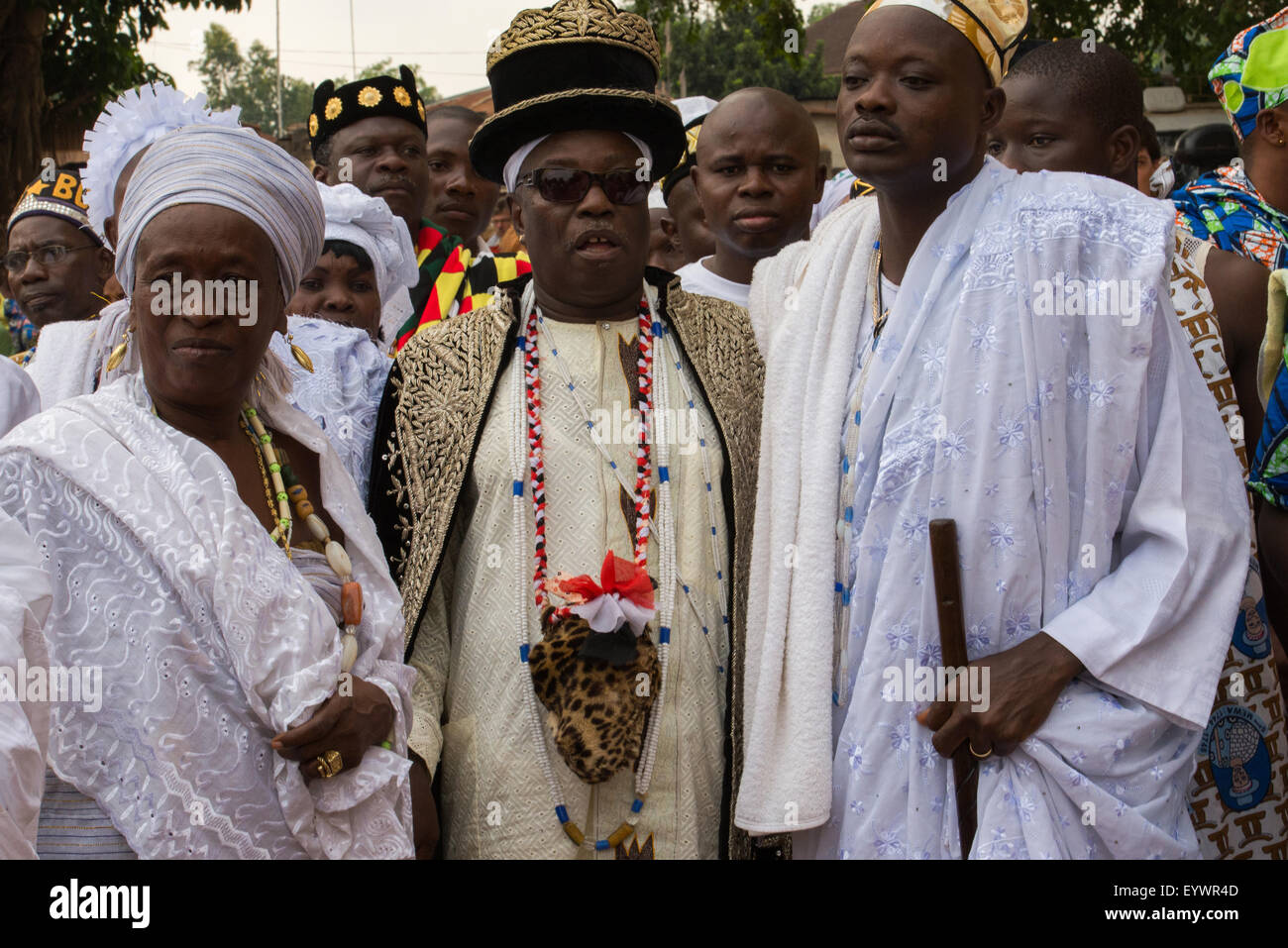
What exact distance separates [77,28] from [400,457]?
12475mm

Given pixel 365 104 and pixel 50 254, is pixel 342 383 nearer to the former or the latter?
pixel 50 254

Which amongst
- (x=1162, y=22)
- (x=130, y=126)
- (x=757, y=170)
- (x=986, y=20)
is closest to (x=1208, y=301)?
(x=986, y=20)

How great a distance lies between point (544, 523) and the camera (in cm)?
330

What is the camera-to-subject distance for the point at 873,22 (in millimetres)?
3107

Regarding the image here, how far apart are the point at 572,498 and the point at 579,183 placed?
794 millimetres

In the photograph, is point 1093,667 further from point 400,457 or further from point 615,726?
point 400,457

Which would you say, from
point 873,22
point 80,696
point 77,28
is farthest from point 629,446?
point 77,28

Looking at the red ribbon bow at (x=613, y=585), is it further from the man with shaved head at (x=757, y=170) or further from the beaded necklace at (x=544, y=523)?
the man with shaved head at (x=757, y=170)

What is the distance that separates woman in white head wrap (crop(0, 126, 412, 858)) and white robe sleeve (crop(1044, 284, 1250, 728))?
1499mm

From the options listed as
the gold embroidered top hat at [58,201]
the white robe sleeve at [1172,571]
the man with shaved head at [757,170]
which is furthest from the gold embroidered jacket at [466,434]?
the gold embroidered top hat at [58,201]

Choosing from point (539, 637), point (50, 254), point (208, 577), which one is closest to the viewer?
point (208, 577)

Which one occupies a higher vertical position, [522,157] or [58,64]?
[58,64]

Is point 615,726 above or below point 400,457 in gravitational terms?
below

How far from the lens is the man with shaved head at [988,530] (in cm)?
280
